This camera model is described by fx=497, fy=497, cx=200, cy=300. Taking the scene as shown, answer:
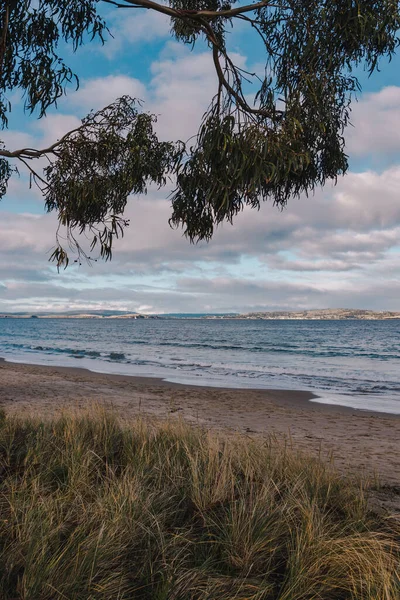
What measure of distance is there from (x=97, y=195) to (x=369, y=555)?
631 centimetres

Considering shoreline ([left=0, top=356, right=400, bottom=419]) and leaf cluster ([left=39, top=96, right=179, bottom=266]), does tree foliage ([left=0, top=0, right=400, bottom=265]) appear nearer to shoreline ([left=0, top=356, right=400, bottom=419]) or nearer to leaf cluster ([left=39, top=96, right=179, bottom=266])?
leaf cluster ([left=39, top=96, right=179, bottom=266])

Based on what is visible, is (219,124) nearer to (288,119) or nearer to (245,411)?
(288,119)

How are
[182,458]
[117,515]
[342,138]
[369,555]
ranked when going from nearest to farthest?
[369,555], [117,515], [182,458], [342,138]

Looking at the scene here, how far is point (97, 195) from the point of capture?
7.80 metres

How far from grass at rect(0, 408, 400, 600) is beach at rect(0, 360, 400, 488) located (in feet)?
6.40

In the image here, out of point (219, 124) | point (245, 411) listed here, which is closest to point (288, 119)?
point (219, 124)

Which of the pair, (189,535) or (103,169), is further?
(103,169)

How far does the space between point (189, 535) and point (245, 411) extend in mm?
9615

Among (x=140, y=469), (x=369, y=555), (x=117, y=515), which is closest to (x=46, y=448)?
(x=140, y=469)

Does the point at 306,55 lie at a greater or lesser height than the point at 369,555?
greater

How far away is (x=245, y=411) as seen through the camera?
1288cm

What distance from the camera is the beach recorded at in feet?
25.9

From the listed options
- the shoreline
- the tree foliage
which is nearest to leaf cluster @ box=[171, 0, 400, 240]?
the tree foliage

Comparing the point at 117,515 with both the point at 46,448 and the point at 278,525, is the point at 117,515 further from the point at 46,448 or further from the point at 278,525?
the point at 46,448
